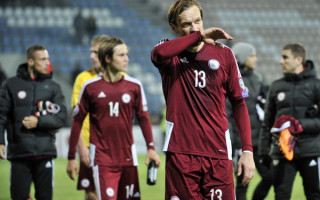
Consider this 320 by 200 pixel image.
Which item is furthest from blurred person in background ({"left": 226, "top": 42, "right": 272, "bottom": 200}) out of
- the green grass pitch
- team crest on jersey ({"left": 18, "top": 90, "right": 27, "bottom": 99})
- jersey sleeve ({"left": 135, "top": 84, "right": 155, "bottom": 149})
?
team crest on jersey ({"left": 18, "top": 90, "right": 27, "bottom": 99})

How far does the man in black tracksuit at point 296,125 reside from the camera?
6.34 m

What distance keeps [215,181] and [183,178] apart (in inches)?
8.6

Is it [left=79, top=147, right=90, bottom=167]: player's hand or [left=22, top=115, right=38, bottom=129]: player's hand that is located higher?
[left=22, top=115, right=38, bottom=129]: player's hand

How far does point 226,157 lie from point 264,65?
22.7 meters

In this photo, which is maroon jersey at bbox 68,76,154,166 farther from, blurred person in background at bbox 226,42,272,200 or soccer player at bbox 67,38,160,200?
blurred person in background at bbox 226,42,272,200

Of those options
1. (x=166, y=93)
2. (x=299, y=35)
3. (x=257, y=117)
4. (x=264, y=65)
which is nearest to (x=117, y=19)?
(x=264, y=65)

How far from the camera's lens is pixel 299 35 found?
90.2 feet

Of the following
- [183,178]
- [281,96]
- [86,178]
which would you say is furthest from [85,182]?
[183,178]

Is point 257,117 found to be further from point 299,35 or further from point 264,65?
point 299,35

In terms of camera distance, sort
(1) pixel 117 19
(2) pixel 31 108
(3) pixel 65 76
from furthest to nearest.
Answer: (1) pixel 117 19, (3) pixel 65 76, (2) pixel 31 108

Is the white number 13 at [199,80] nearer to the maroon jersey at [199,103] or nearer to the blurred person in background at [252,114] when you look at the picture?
the maroon jersey at [199,103]

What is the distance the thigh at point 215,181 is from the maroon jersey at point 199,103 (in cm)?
6

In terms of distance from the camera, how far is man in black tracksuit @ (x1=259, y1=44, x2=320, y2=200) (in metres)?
6.34

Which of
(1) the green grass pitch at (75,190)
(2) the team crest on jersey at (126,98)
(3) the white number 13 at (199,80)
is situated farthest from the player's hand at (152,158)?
(1) the green grass pitch at (75,190)
